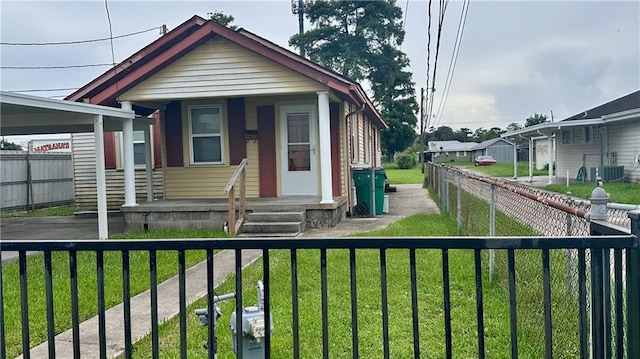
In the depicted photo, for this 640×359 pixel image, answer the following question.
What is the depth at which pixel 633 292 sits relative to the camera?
1.84 meters

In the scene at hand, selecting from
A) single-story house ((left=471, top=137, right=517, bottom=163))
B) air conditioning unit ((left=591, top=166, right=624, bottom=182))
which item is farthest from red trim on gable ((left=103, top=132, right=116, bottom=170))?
single-story house ((left=471, top=137, right=517, bottom=163))

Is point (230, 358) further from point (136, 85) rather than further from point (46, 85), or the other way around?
point (46, 85)

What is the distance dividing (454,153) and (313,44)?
4831 cm

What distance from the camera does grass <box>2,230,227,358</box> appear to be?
14.1ft

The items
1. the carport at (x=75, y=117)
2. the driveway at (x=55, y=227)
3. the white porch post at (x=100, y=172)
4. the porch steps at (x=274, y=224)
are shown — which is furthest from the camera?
the driveway at (x=55, y=227)

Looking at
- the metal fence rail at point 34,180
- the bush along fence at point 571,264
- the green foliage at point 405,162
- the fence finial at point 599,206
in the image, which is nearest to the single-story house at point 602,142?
the bush along fence at point 571,264

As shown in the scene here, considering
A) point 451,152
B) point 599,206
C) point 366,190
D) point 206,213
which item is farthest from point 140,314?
point 451,152

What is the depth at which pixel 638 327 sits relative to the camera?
1854 mm

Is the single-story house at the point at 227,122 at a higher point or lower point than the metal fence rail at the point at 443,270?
higher

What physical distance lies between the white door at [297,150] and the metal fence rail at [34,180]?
965cm

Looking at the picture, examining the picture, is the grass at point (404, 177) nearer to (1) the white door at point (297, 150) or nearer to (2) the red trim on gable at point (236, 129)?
(1) the white door at point (297, 150)

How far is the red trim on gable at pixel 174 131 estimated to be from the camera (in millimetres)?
11625

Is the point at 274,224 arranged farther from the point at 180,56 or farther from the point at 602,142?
the point at 602,142

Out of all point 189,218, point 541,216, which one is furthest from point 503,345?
point 189,218
